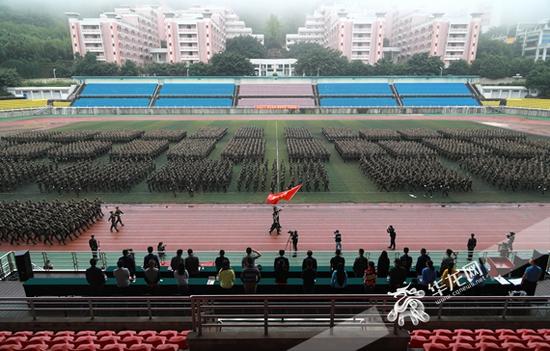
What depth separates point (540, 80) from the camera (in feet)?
206

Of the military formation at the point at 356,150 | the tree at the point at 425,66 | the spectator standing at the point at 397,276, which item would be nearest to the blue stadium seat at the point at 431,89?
the tree at the point at 425,66

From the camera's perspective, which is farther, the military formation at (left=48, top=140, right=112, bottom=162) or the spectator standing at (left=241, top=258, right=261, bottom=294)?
the military formation at (left=48, top=140, right=112, bottom=162)

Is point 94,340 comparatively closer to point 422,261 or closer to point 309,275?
point 309,275

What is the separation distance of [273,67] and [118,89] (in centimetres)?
4115

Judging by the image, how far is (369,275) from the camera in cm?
671

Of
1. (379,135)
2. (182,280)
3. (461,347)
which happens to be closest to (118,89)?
(379,135)

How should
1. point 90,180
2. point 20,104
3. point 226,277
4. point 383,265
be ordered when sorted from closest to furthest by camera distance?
point 226,277 → point 383,265 → point 90,180 → point 20,104

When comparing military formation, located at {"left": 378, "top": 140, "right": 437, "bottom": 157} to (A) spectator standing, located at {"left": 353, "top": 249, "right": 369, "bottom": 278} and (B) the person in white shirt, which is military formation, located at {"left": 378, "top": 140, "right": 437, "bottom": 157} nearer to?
(A) spectator standing, located at {"left": 353, "top": 249, "right": 369, "bottom": 278}

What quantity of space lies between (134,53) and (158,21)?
24595 millimetres

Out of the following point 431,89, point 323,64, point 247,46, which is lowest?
point 431,89

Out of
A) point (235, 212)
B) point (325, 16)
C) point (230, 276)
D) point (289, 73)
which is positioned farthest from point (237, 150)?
point (325, 16)

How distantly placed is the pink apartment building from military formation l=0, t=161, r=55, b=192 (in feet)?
225

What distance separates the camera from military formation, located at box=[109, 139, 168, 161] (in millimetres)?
24438

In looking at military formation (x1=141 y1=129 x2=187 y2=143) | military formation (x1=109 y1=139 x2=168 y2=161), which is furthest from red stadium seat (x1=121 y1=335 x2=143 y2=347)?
military formation (x1=141 y1=129 x2=187 y2=143)
